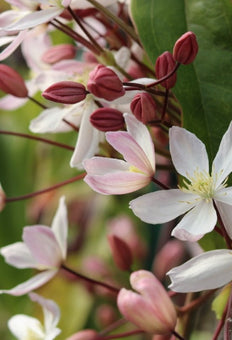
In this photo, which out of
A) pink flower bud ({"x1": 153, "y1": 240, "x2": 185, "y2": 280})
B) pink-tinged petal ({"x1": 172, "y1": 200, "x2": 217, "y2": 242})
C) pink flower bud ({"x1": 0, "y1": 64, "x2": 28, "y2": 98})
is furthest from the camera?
pink flower bud ({"x1": 153, "y1": 240, "x2": 185, "y2": 280})

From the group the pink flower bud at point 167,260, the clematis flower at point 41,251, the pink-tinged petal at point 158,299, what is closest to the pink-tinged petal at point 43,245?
the clematis flower at point 41,251

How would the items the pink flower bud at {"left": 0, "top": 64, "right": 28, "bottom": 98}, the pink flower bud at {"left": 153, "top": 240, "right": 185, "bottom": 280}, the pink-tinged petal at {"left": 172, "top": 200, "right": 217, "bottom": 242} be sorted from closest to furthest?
the pink-tinged petal at {"left": 172, "top": 200, "right": 217, "bottom": 242}
the pink flower bud at {"left": 0, "top": 64, "right": 28, "bottom": 98}
the pink flower bud at {"left": 153, "top": 240, "right": 185, "bottom": 280}

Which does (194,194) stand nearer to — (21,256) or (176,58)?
(176,58)

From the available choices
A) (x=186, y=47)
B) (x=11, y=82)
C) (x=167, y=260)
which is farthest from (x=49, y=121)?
(x=167, y=260)

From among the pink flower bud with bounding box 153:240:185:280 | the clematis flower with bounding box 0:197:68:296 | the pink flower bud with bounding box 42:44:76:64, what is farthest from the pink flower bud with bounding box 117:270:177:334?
the pink flower bud with bounding box 153:240:185:280

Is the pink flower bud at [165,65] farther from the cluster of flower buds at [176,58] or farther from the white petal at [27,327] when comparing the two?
the white petal at [27,327]

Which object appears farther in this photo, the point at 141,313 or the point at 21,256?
the point at 21,256

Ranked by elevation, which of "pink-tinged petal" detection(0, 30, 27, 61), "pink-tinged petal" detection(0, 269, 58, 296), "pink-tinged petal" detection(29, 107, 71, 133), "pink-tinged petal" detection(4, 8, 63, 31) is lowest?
"pink-tinged petal" detection(0, 269, 58, 296)

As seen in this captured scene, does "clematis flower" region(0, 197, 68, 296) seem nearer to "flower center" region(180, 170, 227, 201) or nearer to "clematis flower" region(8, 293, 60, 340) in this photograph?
"clematis flower" region(8, 293, 60, 340)
